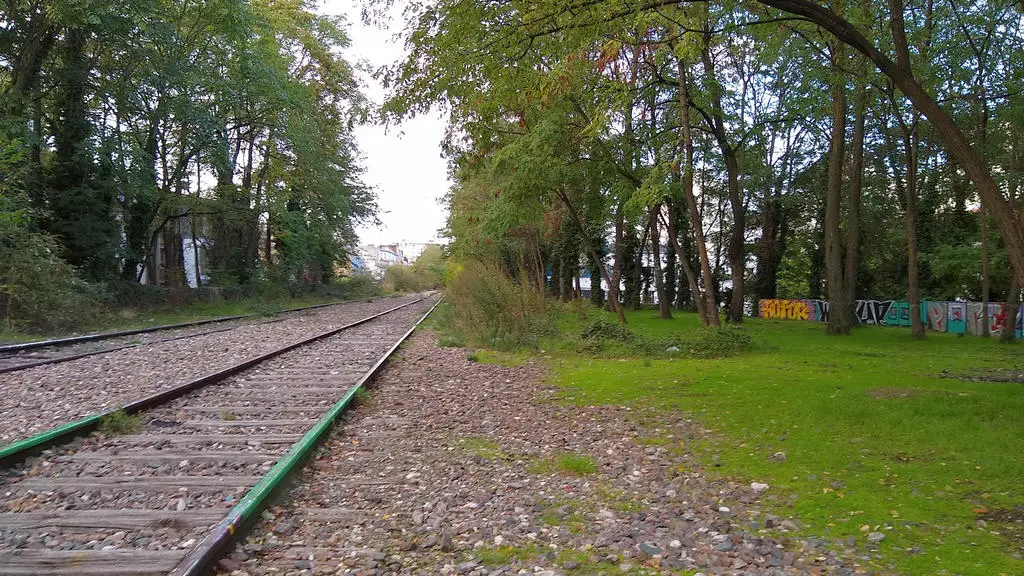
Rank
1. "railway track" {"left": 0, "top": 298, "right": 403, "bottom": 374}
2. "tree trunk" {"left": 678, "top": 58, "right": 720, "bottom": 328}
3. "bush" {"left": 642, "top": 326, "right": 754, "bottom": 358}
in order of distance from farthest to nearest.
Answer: "tree trunk" {"left": 678, "top": 58, "right": 720, "bottom": 328} → "bush" {"left": 642, "top": 326, "right": 754, "bottom": 358} → "railway track" {"left": 0, "top": 298, "right": 403, "bottom": 374}

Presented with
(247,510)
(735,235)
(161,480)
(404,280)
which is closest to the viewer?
(247,510)

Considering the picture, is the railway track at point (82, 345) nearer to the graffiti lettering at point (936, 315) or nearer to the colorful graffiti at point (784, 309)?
the graffiti lettering at point (936, 315)

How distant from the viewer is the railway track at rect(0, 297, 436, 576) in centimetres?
337

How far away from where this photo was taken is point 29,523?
12.5ft

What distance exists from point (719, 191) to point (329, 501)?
3303 centimetres

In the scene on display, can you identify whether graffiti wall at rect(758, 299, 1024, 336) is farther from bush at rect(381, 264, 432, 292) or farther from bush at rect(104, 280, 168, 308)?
bush at rect(381, 264, 432, 292)

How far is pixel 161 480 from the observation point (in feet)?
15.1

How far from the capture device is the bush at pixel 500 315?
604 inches

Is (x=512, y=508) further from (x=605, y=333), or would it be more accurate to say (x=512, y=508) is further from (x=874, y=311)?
(x=874, y=311)

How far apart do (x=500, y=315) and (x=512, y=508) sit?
1117cm

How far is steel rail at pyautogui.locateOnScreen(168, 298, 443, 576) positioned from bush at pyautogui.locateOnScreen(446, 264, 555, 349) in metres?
9.14

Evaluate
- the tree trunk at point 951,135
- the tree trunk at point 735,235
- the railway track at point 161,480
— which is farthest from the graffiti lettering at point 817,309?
the railway track at point 161,480

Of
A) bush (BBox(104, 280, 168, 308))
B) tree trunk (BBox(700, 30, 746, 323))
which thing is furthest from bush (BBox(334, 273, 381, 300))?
tree trunk (BBox(700, 30, 746, 323))

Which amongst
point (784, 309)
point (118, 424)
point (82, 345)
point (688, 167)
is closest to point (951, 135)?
point (118, 424)
